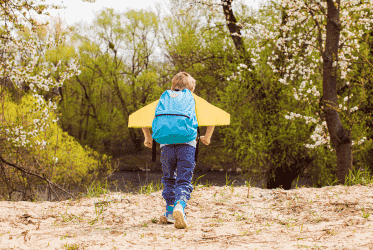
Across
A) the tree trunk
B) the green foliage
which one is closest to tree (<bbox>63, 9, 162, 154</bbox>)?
the green foliage

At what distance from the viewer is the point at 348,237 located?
277cm

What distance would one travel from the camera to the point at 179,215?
131 inches

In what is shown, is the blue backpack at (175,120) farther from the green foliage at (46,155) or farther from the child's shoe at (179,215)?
the green foliage at (46,155)

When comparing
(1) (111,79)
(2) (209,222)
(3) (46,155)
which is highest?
(1) (111,79)

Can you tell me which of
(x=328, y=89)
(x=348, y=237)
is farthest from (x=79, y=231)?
(x=328, y=89)

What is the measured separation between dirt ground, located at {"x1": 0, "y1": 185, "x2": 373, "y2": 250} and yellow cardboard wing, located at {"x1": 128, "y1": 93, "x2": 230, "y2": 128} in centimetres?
116

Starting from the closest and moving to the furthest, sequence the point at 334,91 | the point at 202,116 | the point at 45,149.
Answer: the point at 202,116 → the point at 334,91 → the point at 45,149

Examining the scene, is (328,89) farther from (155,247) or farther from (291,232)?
(155,247)

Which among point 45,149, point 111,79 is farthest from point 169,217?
point 111,79

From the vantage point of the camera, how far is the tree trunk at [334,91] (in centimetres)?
643

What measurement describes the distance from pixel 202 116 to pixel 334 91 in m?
4.17

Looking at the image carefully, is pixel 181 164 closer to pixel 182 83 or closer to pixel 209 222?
pixel 209 222

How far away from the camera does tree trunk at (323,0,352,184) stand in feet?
21.1

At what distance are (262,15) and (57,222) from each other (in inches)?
411
